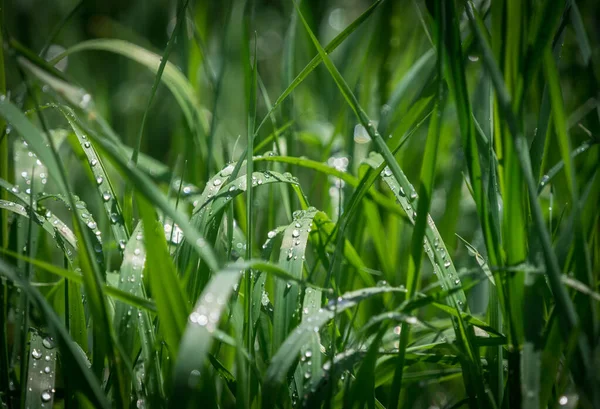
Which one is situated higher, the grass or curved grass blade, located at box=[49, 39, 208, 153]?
curved grass blade, located at box=[49, 39, 208, 153]

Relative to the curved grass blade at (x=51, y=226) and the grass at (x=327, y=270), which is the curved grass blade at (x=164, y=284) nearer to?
the grass at (x=327, y=270)

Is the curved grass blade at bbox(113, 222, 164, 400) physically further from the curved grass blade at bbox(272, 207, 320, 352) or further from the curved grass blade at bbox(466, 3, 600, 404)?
the curved grass blade at bbox(466, 3, 600, 404)

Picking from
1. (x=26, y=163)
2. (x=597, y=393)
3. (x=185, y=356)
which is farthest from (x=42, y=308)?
(x=597, y=393)

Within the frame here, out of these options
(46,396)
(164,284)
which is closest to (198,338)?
(164,284)

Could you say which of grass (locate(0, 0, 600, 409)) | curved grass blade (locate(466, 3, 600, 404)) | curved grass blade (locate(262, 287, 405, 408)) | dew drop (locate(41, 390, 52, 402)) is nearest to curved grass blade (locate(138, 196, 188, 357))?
grass (locate(0, 0, 600, 409))

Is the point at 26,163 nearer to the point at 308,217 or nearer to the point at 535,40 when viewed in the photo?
the point at 308,217

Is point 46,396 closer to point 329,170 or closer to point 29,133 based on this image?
point 29,133

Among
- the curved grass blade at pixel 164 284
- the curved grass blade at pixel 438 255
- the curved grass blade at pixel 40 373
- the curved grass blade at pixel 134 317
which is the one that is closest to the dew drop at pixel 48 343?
the curved grass blade at pixel 40 373
